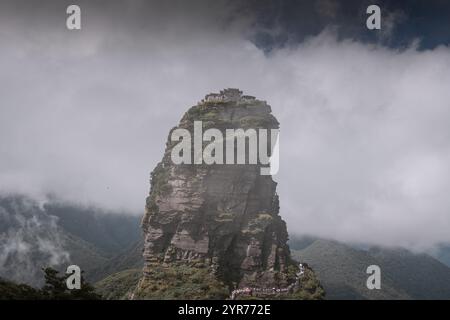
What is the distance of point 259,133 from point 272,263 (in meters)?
21.0

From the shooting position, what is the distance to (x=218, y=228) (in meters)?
71.7

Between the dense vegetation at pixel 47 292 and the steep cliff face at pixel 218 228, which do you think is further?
the steep cliff face at pixel 218 228

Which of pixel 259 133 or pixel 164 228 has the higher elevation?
pixel 259 133

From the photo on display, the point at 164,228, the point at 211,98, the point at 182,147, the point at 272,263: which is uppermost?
the point at 211,98

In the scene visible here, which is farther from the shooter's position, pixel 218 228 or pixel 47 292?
pixel 218 228

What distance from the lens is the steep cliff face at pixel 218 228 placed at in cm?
7106

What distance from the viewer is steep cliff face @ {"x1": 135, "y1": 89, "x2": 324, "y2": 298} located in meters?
71.1

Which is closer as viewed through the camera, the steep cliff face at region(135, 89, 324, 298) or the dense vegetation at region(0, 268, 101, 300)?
the dense vegetation at region(0, 268, 101, 300)

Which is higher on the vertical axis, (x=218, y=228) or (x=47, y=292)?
(x=218, y=228)
